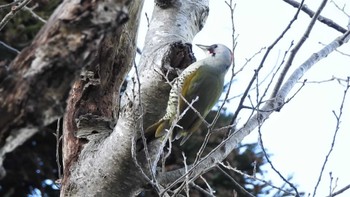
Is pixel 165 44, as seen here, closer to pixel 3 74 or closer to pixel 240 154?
pixel 3 74

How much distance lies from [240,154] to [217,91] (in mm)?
1670

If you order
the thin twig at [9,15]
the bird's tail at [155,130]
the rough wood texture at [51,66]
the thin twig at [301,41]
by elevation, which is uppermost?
the thin twig at [9,15]

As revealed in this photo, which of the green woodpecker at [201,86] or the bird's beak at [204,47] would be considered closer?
the green woodpecker at [201,86]

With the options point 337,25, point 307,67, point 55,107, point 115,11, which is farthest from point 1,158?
point 337,25

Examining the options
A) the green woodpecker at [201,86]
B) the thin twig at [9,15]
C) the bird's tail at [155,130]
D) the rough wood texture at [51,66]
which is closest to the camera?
the rough wood texture at [51,66]

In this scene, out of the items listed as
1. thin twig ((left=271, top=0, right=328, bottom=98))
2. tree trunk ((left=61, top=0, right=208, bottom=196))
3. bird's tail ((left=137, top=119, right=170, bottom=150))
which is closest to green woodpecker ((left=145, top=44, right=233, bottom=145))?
tree trunk ((left=61, top=0, right=208, bottom=196))

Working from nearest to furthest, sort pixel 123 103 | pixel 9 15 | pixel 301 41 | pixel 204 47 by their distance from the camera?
pixel 9 15, pixel 123 103, pixel 301 41, pixel 204 47

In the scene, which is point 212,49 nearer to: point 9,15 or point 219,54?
point 219,54

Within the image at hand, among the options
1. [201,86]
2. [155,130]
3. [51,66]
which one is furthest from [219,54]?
[51,66]

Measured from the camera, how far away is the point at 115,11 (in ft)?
4.25

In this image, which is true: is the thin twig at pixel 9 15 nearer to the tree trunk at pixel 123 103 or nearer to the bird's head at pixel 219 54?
the tree trunk at pixel 123 103

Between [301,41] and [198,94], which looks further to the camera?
[198,94]

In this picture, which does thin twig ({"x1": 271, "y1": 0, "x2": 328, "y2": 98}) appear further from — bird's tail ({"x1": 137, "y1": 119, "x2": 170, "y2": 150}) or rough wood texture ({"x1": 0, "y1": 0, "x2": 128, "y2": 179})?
rough wood texture ({"x1": 0, "y1": 0, "x2": 128, "y2": 179})

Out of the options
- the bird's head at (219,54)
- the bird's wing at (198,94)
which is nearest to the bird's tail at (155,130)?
the bird's wing at (198,94)
